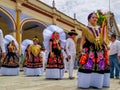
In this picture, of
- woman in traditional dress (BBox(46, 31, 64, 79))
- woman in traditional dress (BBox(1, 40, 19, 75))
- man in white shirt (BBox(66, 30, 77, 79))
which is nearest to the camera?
woman in traditional dress (BBox(46, 31, 64, 79))

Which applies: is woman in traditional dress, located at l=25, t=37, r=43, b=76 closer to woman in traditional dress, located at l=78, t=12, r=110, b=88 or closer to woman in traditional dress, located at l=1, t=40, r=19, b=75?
woman in traditional dress, located at l=1, t=40, r=19, b=75

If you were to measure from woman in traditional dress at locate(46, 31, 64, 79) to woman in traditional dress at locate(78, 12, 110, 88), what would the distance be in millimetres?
2415

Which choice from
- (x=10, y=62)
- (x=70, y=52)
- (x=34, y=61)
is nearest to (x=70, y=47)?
(x=70, y=52)

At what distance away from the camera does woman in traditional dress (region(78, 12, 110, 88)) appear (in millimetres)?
4879

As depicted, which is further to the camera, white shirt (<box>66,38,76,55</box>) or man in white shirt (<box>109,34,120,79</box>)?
man in white shirt (<box>109,34,120,79</box>)

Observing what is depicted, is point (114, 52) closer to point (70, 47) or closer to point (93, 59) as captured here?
point (70, 47)

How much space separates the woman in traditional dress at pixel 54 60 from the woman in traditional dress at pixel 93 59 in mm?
2415

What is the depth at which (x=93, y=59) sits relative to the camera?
16.2ft

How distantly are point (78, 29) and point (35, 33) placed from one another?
14.8ft

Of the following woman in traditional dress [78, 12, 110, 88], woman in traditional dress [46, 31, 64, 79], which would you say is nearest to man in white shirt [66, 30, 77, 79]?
woman in traditional dress [46, 31, 64, 79]

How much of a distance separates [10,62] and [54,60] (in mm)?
3114

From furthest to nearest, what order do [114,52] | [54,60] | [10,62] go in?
1. [10,62]
2. [114,52]
3. [54,60]

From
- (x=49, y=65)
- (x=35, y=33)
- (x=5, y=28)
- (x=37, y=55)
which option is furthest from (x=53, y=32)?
(x=35, y=33)

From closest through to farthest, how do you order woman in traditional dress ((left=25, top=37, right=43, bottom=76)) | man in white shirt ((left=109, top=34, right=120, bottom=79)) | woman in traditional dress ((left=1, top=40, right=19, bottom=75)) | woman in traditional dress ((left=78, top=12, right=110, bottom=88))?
woman in traditional dress ((left=78, top=12, right=110, bottom=88))
man in white shirt ((left=109, top=34, right=120, bottom=79))
woman in traditional dress ((left=25, top=37, right=43, bottom=76))
woman in traditional dress ((left=1, top=40, right=19, bottom=75))
